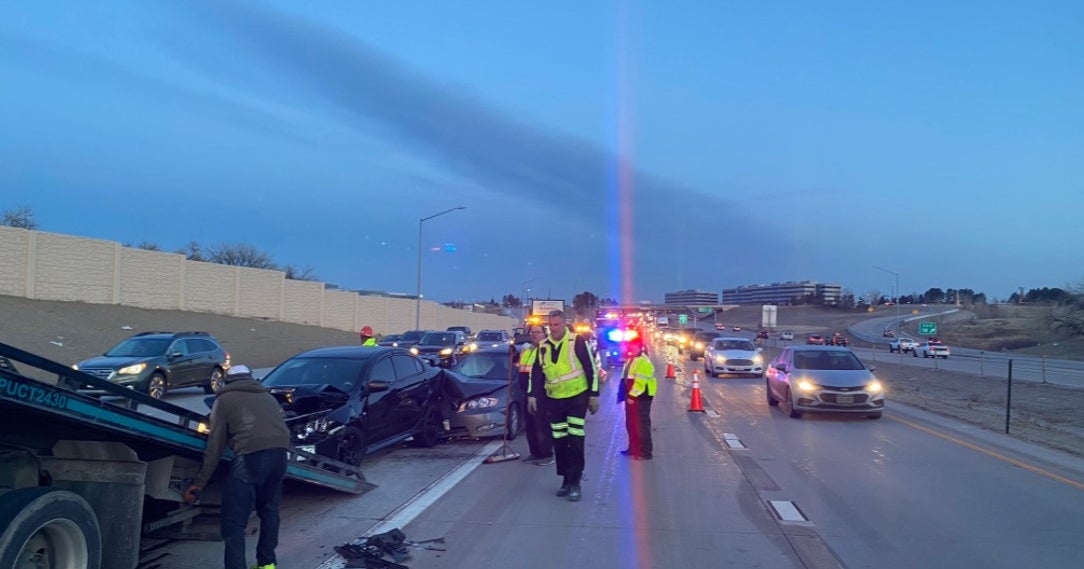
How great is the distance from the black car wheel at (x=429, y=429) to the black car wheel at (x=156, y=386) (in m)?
9.99

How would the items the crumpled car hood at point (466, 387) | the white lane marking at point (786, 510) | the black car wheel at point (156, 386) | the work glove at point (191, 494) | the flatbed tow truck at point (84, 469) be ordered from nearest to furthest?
the flatbed tow truck at point (84, 469)
the work glove at point (191, 494)
the white lane marking at point (786, 510)
the crumpled car hood at point (466, 387)
the black car wheel at point (156, 386)

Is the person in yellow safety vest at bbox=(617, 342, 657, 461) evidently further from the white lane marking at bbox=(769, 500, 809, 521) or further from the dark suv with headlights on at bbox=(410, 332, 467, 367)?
the dark suv with headlights on at bbox=(410, 332, 467, 367)

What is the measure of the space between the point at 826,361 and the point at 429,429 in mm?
9583

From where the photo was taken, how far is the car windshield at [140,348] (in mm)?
20109

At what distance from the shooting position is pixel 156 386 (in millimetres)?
19812

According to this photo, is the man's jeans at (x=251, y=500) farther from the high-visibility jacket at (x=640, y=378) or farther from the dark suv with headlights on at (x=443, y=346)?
the dark suv with headlights on at (x=443, y=346)

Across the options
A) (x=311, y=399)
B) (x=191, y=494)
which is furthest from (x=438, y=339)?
(x=191, y=494)

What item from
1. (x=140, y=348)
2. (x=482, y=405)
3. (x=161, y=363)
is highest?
(x=140, y=348)

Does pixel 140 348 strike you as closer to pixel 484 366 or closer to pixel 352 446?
pixel 484 366

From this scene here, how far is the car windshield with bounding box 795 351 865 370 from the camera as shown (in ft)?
57.7

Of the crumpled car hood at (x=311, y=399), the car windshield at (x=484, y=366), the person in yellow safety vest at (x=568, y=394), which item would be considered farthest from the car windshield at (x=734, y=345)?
the crumpled car hood at (x=311, y=399)

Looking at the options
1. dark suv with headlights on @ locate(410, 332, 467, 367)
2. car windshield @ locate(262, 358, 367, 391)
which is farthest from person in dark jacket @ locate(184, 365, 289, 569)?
dark suv with headlights on @ locate(410, 332, 467, 367)

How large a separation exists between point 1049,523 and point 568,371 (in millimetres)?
5055

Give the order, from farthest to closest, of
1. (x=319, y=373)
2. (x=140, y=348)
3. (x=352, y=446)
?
(x=140, y=348), (x=319, y=373), (x=352, y=446)
